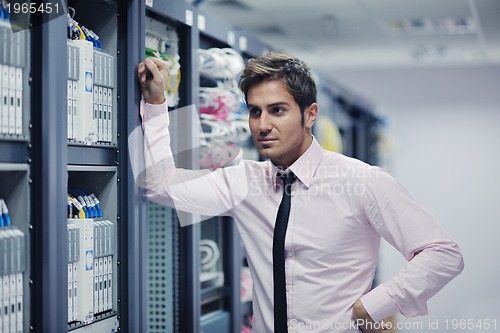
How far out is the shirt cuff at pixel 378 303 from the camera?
2084 mm

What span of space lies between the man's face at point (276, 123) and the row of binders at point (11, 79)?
0.75 meters

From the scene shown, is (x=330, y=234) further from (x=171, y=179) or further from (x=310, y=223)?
(x=171, y=179)

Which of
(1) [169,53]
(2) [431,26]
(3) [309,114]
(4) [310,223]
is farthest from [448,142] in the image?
(4) [310,223]

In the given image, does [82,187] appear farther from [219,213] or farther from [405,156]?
[405,156]

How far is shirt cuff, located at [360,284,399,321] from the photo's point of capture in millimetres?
2084

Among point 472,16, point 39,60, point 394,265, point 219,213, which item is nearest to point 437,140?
point 394,265

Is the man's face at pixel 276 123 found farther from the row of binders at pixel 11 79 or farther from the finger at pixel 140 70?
the row of binders at pixel 11 79

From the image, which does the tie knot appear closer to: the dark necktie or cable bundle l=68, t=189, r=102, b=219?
the dark necktie

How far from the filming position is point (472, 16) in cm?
649

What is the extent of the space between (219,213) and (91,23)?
77 centimetres

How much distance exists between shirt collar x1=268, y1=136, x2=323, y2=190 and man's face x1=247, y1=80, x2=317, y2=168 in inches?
1.1

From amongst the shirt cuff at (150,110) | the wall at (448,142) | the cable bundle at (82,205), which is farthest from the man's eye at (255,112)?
the wall at (448,142)

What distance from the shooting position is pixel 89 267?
2.04 meters

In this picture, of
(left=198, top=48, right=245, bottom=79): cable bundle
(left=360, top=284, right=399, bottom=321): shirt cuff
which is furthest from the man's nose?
(left=198, top=48, right=245, bottom=79): cable bundle
